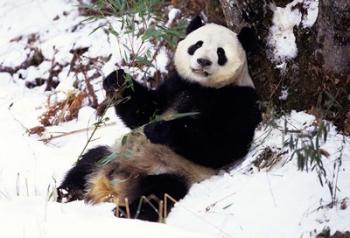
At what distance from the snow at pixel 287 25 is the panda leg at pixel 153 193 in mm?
1225

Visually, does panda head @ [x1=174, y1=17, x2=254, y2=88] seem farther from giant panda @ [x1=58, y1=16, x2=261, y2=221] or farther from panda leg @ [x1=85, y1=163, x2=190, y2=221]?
panda leg @ [x1=85, y1=163, x2=190, y2=221]

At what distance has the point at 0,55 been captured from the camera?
8.09 meters

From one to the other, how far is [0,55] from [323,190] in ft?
17.5

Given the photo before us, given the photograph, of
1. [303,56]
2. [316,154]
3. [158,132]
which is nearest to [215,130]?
[158,132]

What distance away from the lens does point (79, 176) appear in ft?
16.4

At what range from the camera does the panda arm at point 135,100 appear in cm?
498

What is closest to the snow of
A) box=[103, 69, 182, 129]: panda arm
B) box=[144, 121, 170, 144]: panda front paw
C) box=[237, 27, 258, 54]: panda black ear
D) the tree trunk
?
the tree trunk

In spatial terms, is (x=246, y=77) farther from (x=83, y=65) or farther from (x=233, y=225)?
(x=83, y=65)

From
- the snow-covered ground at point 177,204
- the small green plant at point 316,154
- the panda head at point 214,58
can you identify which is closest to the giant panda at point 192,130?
the panda head at point 214,58

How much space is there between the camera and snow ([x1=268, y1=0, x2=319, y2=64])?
4926mm

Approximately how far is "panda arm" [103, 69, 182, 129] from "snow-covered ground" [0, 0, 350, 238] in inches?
27.5

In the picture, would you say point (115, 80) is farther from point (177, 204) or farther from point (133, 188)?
point (177, 204)

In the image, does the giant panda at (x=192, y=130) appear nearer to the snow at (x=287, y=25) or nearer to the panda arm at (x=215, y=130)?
the panda arm at (x=215, y=130)

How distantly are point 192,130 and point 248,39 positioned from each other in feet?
2.54
